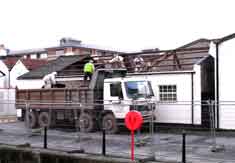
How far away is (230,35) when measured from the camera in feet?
62.5

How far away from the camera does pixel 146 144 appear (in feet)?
47.1

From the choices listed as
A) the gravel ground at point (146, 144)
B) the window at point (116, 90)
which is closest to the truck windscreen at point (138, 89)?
the window at point (116, 90)

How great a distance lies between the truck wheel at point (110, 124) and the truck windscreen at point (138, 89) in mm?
1305

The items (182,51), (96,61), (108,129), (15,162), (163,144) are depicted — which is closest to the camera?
(15,162)

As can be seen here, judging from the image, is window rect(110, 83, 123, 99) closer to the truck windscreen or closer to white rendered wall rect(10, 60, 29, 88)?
the truck windscreen

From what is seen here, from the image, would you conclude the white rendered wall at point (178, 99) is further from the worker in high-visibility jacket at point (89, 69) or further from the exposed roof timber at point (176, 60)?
the worker in high-visibility jacket at point (89, 69)

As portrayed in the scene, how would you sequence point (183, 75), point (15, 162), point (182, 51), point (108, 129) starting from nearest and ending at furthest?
point (15, 162) → point (108, 129) → point (183, 75) → point (182, 51)

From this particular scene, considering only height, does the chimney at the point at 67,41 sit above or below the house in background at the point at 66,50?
above

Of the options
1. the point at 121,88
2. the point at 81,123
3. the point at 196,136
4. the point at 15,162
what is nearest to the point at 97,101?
the point at 121,88

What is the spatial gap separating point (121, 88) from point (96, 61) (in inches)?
307

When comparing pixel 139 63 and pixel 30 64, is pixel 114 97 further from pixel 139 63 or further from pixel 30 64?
pixel 30 64

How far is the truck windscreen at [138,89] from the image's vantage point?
1880 centimetres

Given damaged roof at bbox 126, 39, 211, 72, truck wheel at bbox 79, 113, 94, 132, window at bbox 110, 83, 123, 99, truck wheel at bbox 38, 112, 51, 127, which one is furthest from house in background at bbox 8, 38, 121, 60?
truck wheel at bbox 79, 113, 94, 132

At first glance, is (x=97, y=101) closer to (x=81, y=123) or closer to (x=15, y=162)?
(x=81, y=123)
